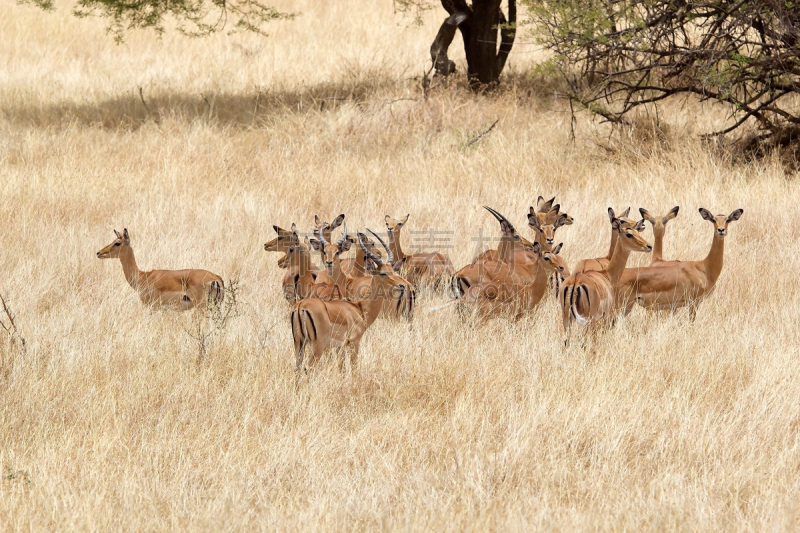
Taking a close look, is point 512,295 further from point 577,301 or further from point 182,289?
point 182,289

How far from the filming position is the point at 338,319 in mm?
5500

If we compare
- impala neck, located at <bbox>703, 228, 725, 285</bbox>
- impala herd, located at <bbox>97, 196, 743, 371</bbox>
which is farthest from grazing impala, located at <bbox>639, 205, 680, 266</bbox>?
impala neck, located at <bbox>703, 228, 725, 285</bbox>

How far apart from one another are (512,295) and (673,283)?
107 centimetres

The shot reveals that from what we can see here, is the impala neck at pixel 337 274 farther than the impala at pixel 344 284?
Yes

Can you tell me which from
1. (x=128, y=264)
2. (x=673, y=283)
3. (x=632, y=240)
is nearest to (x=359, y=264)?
(x=128, y=264)

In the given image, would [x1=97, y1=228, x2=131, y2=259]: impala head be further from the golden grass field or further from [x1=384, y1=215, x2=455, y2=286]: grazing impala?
[x1=384, y1=215, x2=455, y2=286]: grazing impala

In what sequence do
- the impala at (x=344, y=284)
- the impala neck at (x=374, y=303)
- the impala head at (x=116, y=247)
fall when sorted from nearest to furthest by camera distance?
the impala neck at (x=374, y=303) → the impala at (x=344, y=284) → the impala head at (x=116, y=247)

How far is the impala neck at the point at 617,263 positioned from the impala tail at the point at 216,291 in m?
2.69

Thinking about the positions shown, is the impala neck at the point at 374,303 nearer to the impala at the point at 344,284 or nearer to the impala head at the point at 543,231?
the impala at the point at 344,284

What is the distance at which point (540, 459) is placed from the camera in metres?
4.52

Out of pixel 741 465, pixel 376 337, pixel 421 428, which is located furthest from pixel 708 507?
pixel 376 337

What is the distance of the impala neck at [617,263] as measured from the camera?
20.7 ft

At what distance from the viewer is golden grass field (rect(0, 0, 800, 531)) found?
4148 millimetres

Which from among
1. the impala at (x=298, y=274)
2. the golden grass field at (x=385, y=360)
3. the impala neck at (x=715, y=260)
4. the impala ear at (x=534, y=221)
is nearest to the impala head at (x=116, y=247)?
the golden grass field at (x=385, y=360)
